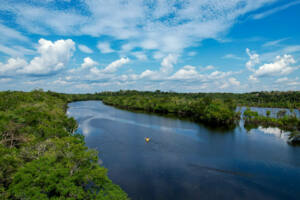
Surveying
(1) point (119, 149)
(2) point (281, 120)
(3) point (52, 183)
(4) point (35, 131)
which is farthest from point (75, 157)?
(2) point (281, 120)

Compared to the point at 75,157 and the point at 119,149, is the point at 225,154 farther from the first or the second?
the point at 75,157

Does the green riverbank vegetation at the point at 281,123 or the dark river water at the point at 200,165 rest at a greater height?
the green riverbank vegetation at the point at 281,123

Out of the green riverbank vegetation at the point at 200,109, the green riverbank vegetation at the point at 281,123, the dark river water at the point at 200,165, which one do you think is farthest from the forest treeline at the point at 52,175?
the green riverbank vegetation at the point at 200,109

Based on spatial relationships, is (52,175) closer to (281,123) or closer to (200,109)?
(281,123)

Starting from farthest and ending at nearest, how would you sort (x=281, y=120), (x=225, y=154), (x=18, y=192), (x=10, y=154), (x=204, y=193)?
(x=281, y=120) < (x=225, y=154) < (x=204, y=193) < (x=10, y=154) < (x=18, y=192)

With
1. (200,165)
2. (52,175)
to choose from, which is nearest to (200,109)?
(200,165)

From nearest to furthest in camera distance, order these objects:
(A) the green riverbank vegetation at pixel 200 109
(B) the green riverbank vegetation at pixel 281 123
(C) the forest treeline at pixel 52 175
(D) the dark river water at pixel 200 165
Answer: (C) the forest treeline at pixel 52 175
(D) the dark river water at pixel 200 165
(B) the green riverbank vegetation at pixel 281 123
(A) the green riverbank vegetation at pixel 200 109

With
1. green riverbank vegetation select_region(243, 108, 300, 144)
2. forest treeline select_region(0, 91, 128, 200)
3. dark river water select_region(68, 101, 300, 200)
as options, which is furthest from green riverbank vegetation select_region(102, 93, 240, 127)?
forest treeline select_region(0, 91, 128, 200)

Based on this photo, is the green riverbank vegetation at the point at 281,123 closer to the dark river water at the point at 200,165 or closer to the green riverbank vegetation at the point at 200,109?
the green riverbank vegetation at the point at 200,109
